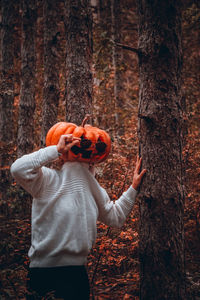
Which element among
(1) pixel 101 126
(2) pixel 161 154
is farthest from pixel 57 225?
(1) pixel 101 126

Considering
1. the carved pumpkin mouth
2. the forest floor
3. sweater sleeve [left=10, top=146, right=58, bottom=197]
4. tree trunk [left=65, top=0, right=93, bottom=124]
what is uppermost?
tree trunk [left=65, top=0, right=93, bottom=124]

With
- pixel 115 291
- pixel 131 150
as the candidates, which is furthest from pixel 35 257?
pixel 131 150

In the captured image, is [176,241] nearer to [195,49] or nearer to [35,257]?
[35,257]

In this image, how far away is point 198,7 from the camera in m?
6.96

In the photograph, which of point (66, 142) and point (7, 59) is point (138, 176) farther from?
point (7, 59)

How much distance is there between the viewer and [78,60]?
484cm

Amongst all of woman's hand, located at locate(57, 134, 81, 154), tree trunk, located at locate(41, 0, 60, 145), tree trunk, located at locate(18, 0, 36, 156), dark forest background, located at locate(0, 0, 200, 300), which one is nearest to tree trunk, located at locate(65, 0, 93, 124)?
dark forest background, located at locate(0, 0, 200, 300)

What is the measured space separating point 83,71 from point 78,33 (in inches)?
28.1

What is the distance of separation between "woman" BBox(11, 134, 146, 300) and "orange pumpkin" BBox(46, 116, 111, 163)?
130mm

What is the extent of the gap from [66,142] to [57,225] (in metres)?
0.77

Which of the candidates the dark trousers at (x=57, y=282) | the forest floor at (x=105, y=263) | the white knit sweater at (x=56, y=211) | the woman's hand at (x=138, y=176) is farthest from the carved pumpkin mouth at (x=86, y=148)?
the forest floor at (x=105, y=263)

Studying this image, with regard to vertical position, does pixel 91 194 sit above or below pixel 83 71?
below

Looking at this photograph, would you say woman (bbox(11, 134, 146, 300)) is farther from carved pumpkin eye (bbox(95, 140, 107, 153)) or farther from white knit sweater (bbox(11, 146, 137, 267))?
carved pumpkin eye (bbox(95, 140, 107, 153))

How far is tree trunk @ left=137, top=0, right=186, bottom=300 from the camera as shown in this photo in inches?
107
